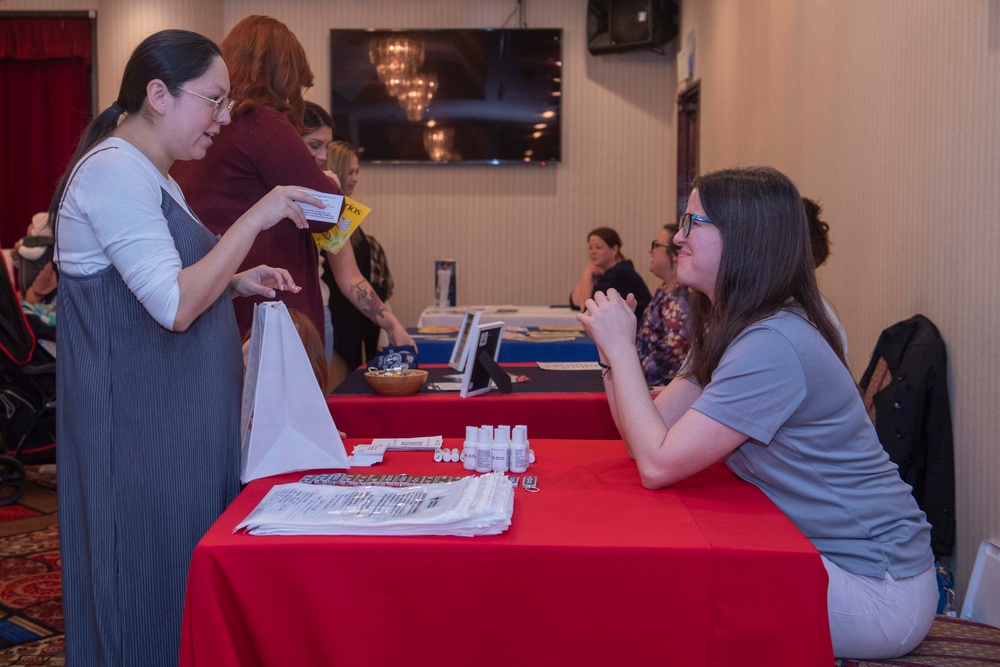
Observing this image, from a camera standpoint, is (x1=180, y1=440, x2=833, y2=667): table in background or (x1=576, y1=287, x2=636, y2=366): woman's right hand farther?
(x1=576, y1=287, x2=636, y2=366): woman's right hand

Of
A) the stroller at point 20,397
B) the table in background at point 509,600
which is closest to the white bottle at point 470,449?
the table in background at point 509,600

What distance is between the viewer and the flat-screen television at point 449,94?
6.62 m

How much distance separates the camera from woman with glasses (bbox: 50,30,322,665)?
146 cm

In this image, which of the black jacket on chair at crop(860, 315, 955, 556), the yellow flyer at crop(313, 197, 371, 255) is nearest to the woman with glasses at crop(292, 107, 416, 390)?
the yellow flyer at crop(313, 197, 371, 255)

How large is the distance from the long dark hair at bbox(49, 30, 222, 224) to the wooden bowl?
110cm

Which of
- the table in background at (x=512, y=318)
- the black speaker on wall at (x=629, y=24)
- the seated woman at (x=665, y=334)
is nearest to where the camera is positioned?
the seated woman at (x=665, y=334)

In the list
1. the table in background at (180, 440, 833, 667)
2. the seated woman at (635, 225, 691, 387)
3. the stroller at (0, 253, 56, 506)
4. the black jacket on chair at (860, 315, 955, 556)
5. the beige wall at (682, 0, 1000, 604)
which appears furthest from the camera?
the stroller at (0, 253, 56, 506)

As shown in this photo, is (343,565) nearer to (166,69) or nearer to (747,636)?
(747,636)

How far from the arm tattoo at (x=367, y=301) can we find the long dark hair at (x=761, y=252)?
1416mm

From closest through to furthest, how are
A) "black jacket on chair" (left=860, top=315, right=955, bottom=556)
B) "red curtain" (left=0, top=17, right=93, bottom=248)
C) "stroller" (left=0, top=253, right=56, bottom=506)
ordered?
"black jacket on chair" (left=860, top=315, right=955, bottom=556)
"stroller" (left=0, top=253, right=56, bottom=506)
"red curtain" (left=0, top=17, right=93, bottom=248)

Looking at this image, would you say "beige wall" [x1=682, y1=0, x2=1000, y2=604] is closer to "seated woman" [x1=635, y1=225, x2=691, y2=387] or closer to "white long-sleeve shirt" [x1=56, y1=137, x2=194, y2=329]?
"seated woman" [x1=635, y1=225, x2=691, y2=387]

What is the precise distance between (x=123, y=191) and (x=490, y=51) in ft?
18.0

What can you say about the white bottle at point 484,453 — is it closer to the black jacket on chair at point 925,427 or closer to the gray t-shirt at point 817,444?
the gray t-shirt at point 817,444

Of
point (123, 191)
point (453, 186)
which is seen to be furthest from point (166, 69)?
point (453, 186)
